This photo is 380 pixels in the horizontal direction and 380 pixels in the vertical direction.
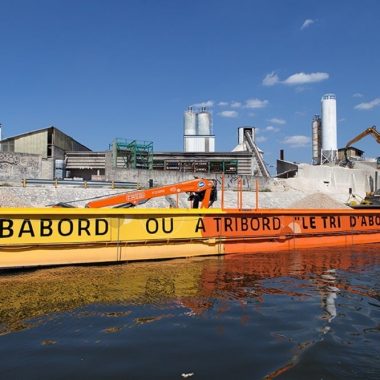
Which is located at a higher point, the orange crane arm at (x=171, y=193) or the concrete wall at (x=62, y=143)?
the concrete wall at (x=62, y=143)

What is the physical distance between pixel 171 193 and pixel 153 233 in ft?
7.91

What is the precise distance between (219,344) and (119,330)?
4.16ft

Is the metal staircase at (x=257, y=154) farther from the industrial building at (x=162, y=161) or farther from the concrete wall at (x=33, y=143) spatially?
the concrete wall at (x=33, y=143)

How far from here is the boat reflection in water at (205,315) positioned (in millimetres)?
3875

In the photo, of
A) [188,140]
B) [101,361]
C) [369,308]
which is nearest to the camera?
[101,361]

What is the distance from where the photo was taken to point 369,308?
565cm

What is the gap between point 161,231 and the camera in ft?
33.1

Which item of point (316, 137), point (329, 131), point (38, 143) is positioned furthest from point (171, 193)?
point (316, 137)

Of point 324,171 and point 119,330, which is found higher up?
point 324,171

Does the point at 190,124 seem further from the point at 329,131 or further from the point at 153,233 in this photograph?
the point at 153,233

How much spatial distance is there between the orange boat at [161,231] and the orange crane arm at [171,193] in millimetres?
31

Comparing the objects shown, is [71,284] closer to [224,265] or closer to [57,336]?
[57,336]

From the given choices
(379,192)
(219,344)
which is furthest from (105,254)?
(379,192)

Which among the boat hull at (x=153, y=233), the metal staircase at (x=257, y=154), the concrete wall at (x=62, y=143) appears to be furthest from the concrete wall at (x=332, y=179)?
the boat hull at (x=153, y=233)
